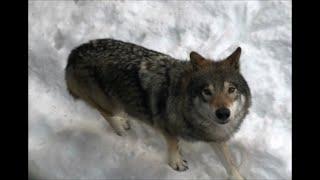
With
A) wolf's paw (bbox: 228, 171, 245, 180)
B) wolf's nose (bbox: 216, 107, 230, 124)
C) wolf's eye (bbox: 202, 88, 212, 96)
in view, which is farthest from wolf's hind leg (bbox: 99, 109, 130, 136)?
wolf's nose (bbox: 216, 107, 230, 124)

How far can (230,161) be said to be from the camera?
4.95 meters

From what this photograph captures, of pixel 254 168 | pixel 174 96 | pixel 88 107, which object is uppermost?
pixel 174 96

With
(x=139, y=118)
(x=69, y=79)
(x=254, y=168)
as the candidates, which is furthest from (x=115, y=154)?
(x=254, y=168)

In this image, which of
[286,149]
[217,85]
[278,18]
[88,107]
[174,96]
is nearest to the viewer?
[217,85]

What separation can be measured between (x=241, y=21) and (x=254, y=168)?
6.63ft

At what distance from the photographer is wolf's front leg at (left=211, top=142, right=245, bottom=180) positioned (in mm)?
4918

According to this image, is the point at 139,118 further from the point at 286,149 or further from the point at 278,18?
the point at 278,18

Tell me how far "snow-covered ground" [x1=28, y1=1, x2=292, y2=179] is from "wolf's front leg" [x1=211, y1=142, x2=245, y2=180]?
12 cm

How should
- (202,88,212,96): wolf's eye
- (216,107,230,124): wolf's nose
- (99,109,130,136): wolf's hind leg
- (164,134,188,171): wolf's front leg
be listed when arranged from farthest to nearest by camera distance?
(99,109,130,136): wolf's hind leg → (164,134,188,171): wolf's front leg → (202,88,212,96): wolf's eye → (216,107,230,124): wolf's nose

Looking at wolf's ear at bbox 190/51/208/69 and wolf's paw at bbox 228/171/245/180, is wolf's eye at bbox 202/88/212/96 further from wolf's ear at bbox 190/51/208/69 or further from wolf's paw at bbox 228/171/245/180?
wolf's paw at bbox 228/171/245/180

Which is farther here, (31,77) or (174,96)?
(31,77)

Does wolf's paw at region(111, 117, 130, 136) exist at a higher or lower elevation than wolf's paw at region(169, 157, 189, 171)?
higher

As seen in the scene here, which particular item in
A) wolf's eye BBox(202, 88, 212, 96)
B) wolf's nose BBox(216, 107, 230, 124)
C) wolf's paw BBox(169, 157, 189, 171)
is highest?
wolf's eye BBox(202, 88, 212, 96)

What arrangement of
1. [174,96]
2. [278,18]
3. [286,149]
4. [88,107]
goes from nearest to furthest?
[174,96], [286,149], [88,107], [278,18]
